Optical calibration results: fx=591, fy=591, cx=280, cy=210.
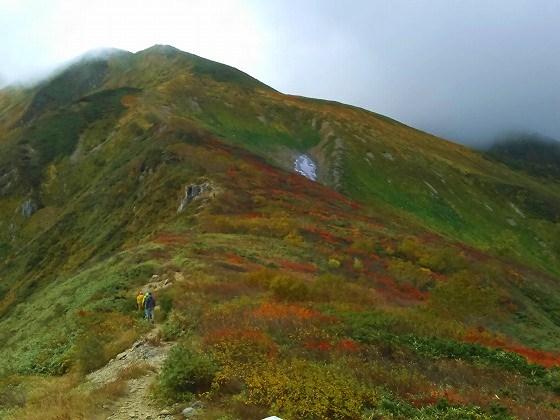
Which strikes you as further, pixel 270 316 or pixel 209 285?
pixel 209 285

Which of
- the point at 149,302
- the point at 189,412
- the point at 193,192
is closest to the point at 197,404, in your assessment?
the point at 189,412

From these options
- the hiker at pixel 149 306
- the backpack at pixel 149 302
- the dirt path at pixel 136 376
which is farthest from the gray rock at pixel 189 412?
the backpack at pixel 149 302

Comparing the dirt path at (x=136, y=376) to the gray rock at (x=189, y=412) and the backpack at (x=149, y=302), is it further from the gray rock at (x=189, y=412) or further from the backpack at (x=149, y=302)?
the backpack at (x=149, y=302)

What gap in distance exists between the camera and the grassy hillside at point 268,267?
13875 millimetres

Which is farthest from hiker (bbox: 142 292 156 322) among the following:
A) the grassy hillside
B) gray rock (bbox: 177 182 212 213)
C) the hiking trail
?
gray rock (bbox: 177 182 212 213)

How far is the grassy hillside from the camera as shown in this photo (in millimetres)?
13875

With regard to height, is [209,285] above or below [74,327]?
above

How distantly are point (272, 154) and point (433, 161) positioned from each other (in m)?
35.1

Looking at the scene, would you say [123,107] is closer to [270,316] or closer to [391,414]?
A: [270,316]

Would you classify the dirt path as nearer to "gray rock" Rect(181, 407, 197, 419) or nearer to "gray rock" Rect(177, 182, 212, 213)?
"gray rock" Rect(181, 407, 197, 419)

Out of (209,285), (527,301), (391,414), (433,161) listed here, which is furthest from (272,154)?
(391,414)

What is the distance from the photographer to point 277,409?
11562 millimetres

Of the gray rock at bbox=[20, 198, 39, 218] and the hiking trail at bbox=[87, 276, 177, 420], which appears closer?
the hiking trail at bbox=[87, 276, 177, 420]

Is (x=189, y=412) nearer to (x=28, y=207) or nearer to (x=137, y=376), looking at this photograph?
(x=137, y=376)
